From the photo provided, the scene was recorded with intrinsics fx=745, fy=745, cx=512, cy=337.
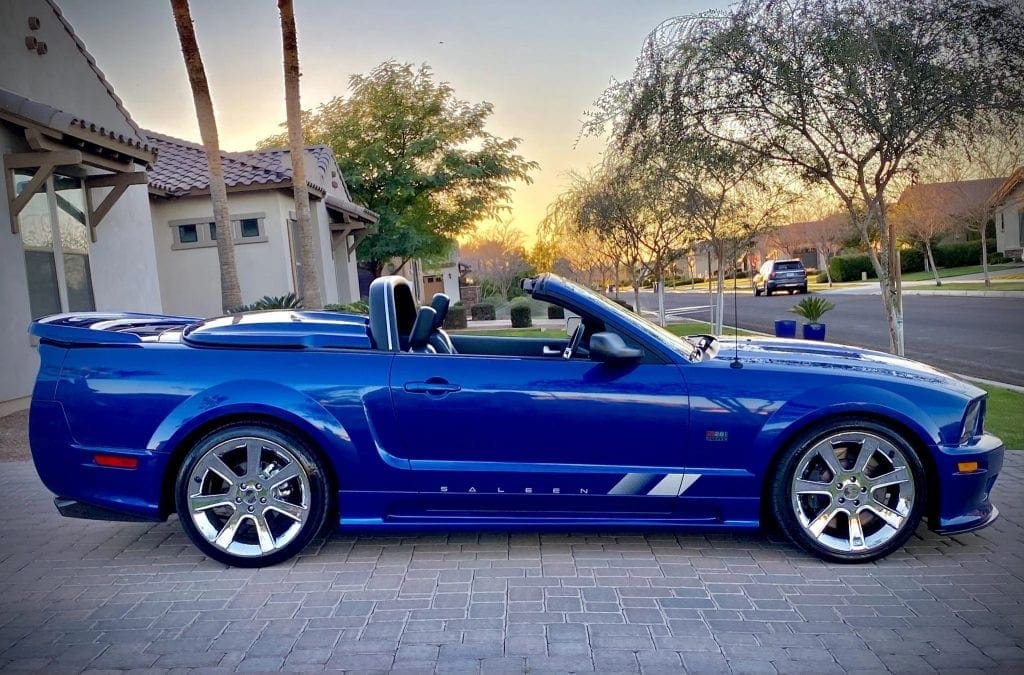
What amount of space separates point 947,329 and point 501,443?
52.3 feet

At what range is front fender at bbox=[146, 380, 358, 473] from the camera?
3812 millimetres

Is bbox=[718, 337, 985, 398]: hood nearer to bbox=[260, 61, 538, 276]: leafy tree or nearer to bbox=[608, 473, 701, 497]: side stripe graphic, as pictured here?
bbox=[608, 473, 701, 497]: side stripe graphic

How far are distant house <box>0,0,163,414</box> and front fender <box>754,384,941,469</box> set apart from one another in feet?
28.7

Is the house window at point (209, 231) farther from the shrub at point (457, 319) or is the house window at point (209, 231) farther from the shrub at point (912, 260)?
the shrub at point (912, 260)

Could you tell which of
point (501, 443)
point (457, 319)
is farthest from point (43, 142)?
point (457, 319)

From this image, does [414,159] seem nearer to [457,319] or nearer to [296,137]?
[457,319]

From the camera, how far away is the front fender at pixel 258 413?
12.5 feet

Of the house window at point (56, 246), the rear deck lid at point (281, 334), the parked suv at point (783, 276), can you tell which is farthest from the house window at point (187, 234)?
the parked suv at point (783, 276)

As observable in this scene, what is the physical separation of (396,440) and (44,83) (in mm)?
10202

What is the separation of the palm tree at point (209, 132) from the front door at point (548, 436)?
9187 mm

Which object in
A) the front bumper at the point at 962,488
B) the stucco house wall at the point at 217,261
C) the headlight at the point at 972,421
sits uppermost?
the stucco house wall at the point at 217,261

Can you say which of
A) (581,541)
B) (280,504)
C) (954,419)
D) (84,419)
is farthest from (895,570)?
(84,419)

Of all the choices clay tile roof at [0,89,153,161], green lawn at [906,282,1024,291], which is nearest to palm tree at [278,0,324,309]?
clay tile roof at [0,89,153,161]

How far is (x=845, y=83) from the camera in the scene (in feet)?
28.7
